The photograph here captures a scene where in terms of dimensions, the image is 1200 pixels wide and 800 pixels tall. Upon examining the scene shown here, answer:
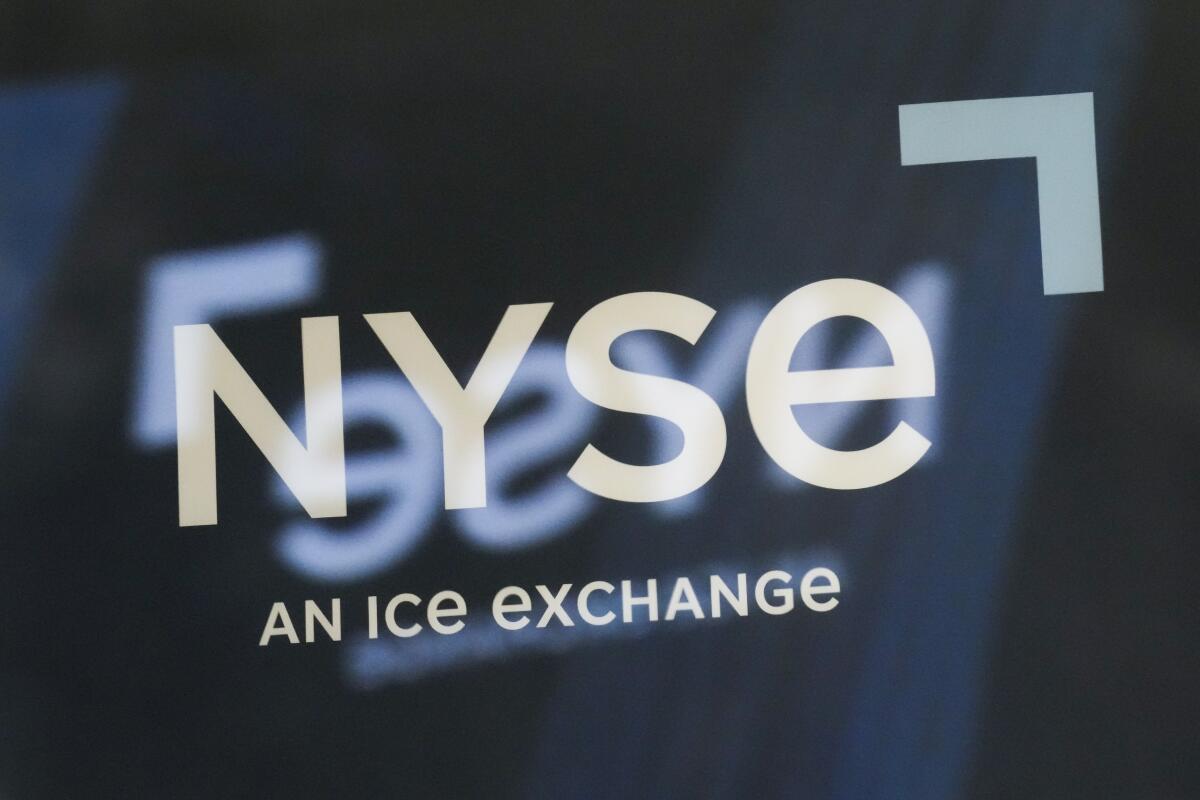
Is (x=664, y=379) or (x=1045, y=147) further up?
(x=1045, y=147)

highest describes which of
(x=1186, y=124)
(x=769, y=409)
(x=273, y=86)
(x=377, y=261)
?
(x=273, y=86)

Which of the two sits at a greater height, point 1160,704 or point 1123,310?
point 1123,310

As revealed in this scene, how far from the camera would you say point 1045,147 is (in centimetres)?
209

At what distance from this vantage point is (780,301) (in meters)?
2.07

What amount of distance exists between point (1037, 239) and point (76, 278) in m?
1.63

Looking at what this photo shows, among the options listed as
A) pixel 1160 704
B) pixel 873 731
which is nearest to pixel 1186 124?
pixel 1160 704

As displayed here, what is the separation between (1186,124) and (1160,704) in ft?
3.18

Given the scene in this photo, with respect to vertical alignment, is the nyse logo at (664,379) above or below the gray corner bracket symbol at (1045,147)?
below

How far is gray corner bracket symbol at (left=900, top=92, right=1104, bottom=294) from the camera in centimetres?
207

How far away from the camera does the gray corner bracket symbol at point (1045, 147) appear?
207 cm

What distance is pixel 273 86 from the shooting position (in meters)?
2.11

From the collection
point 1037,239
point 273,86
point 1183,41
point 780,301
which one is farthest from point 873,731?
point 273,86

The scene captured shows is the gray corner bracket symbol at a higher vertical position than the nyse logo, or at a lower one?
higher

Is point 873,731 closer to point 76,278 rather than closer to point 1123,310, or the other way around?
point 1123,310
